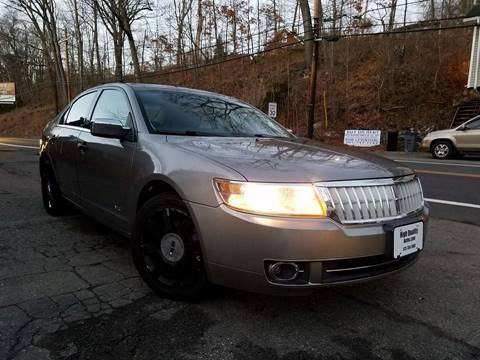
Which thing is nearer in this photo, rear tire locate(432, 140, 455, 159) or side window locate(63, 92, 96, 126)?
side window locate(63, 92, 96, 126)

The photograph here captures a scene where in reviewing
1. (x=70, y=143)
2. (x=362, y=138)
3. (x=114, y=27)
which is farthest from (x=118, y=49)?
(x=70, y=143)

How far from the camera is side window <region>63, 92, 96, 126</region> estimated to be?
4.54 meters

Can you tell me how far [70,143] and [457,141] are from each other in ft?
46.8

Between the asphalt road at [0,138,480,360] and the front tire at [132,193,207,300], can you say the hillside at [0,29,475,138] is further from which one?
the front tire at [132,193,207,300]

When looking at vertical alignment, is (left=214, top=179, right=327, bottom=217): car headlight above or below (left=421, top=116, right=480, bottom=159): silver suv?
above

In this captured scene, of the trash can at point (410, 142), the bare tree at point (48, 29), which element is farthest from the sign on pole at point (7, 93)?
the trash can at point (410, 142)

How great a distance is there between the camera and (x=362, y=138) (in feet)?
64.2

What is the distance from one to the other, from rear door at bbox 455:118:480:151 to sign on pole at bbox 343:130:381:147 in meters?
4.32

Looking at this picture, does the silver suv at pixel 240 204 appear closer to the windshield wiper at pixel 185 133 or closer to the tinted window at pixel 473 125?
the windshield wiper at pixel 185 133

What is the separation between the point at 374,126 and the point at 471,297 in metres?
19.5

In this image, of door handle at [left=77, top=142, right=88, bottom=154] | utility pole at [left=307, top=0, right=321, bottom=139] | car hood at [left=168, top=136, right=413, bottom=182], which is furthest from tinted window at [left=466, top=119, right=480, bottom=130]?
door handle at [left=77, top=142, right=88, bottom=154]

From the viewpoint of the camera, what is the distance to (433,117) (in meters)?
21.0

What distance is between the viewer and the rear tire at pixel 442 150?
15461mm

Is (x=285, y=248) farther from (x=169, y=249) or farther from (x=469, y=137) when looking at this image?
(x=469, y=137)
